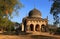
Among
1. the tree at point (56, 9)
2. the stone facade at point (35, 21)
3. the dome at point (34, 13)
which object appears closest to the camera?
the tree at point (56, 9)

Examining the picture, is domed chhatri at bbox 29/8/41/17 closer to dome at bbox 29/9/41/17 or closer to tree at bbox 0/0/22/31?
dome at bbox 29/9/41/17

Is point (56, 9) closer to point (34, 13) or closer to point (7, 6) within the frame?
point (7, 6)

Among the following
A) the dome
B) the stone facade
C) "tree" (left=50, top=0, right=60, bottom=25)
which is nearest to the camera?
"tree" (left=50, top=0, right=60, bottom=25)

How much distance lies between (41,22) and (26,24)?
4313 millimetres

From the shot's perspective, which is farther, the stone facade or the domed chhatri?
the domed chhatri

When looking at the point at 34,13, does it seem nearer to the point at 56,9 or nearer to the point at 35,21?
the point at 35,21

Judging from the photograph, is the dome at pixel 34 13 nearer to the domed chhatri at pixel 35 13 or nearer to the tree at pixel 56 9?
the domed chhatri at pixel 35 13

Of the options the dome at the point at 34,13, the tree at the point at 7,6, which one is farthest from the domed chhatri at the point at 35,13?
the tree at the point at 7,6

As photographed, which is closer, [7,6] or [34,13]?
[7,6]

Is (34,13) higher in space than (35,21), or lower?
higher

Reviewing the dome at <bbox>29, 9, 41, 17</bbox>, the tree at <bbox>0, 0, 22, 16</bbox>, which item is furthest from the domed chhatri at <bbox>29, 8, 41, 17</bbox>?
the tree at <bbox>0, 0, 22, 16</bbox>

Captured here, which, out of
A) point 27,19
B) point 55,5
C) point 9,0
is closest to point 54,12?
point 55,5

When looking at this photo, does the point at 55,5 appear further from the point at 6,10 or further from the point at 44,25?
the point at 44,25

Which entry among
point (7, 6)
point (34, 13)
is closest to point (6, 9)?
point (7, 6)
